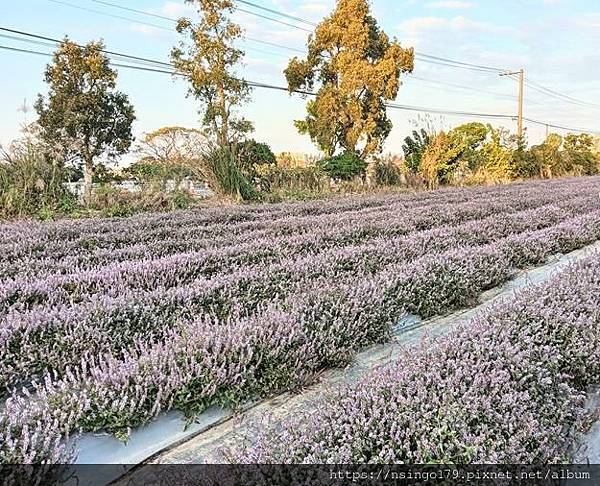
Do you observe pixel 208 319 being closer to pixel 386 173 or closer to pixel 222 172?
pixel 222 172

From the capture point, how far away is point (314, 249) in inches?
213

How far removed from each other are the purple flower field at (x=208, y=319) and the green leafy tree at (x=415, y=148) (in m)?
17.6

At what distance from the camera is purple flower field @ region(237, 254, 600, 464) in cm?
151

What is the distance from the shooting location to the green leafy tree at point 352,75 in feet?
69.8

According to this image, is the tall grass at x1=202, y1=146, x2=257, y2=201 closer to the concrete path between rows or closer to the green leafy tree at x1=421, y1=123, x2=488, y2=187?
the green leafy tree at x1=421, y1=123, x2=488, y2=187

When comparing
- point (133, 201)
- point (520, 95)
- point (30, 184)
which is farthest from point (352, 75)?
point (520, 95)

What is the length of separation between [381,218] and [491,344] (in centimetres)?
603

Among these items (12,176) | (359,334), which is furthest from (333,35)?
(359,334)

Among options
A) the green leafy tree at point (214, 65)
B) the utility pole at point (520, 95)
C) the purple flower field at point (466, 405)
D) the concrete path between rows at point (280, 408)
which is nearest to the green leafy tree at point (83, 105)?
the green leafy tree at point (214, 65)

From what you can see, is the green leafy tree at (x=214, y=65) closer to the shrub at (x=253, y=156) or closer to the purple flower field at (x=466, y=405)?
the shrub at (x=253, y=156)

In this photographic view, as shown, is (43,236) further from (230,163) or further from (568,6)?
(568,6)

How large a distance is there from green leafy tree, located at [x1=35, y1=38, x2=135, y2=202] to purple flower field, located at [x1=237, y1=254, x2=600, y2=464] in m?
19.8

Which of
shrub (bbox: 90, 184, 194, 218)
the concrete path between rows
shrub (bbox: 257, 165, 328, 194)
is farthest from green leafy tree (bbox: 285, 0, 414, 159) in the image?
the concrete path between rows

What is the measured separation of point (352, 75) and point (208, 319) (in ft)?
65.3
